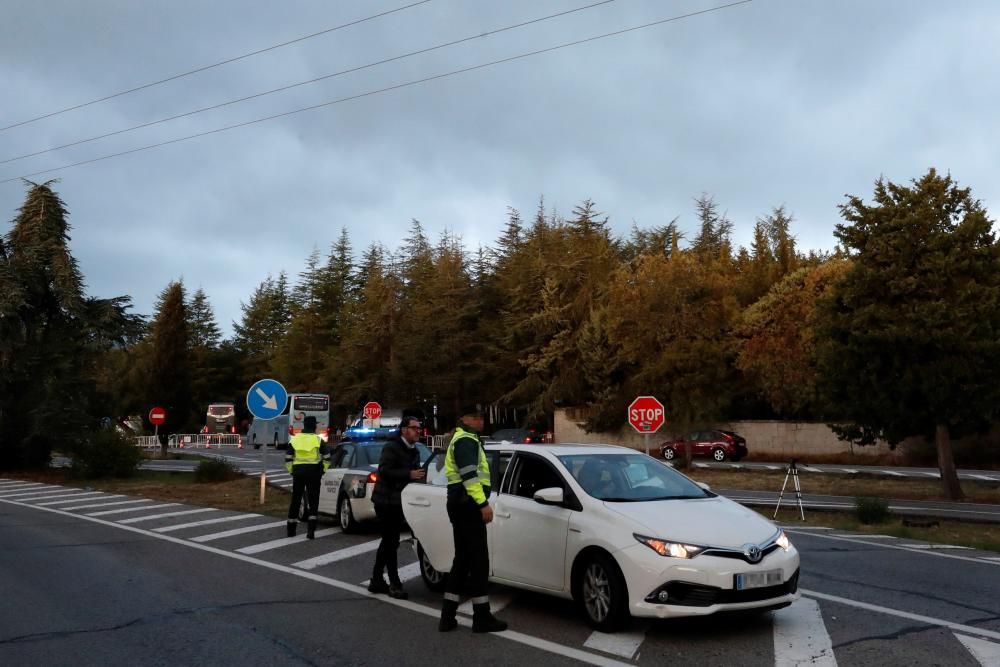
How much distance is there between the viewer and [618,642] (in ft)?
21.9

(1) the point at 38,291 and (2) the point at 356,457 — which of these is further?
(1) the point at 38,291

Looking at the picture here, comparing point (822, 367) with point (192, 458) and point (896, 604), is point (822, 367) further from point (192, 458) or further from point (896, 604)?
point (192, 458)

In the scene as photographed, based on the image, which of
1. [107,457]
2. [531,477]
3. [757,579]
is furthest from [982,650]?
[107,457]

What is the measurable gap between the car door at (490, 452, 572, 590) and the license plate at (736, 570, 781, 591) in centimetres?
148

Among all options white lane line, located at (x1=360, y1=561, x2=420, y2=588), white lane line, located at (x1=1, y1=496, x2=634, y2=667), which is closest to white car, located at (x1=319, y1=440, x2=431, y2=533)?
white lane line, located at (x1=1, y1=496, x2=634, y2=667)

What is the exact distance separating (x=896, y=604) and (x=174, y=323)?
53.4 metres

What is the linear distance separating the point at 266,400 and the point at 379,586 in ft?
32.5

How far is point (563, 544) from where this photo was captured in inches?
289

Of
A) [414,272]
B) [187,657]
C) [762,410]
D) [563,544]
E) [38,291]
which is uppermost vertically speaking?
[414,272]

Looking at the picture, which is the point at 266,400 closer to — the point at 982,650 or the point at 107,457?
the point at 107,457

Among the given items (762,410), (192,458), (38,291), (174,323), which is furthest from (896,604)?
(174,323)

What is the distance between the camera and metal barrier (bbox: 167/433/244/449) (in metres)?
65.3

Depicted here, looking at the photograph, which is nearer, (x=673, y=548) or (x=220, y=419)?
(x=673, y=548)

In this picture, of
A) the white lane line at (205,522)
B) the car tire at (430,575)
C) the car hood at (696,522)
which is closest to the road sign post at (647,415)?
the white lane line at (205,522)
